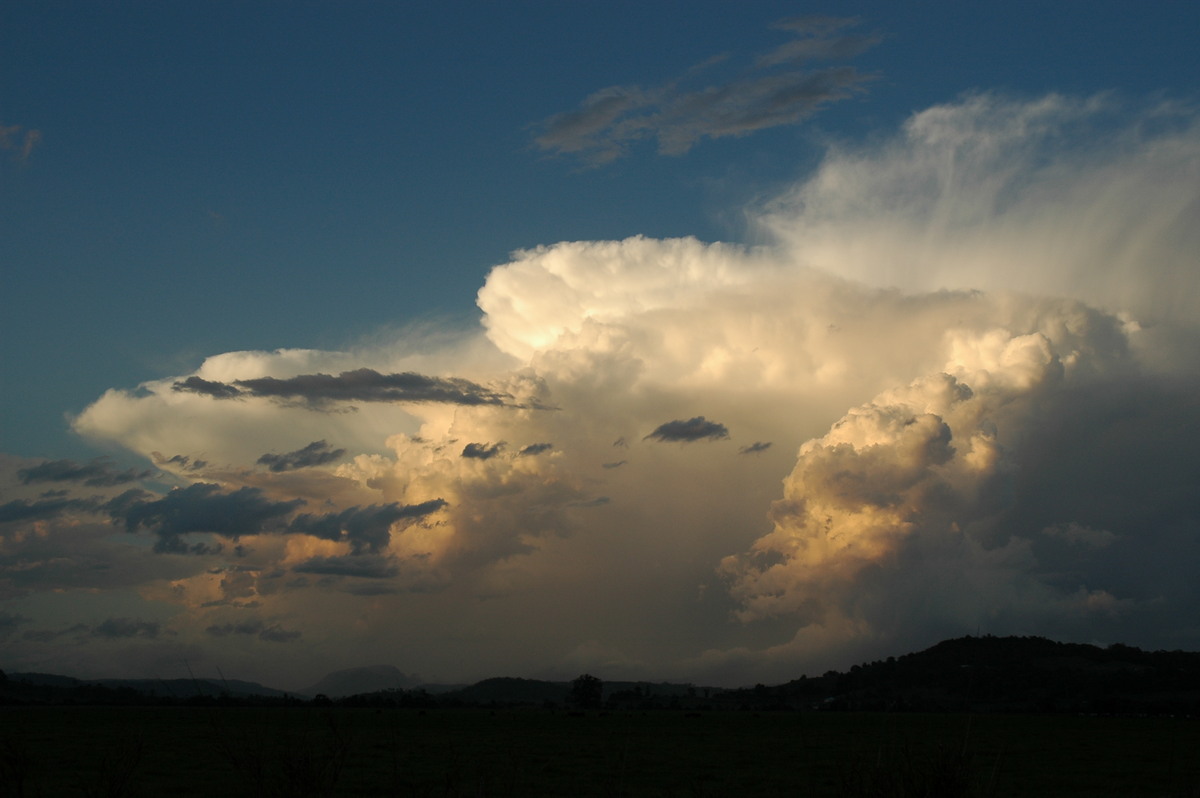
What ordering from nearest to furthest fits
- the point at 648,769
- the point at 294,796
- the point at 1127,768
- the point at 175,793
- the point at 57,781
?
the point at 294,796
the point at 175,793
the point at 57,781
the point at 648,769
the point at 1127,768

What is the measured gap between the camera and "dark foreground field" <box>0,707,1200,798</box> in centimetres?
1158

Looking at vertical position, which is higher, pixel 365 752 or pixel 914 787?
pixel 914 787

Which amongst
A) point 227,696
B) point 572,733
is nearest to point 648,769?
point 572,733

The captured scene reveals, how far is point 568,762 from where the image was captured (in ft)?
207

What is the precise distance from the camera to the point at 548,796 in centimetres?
4247

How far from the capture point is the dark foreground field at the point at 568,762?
11.6 meters

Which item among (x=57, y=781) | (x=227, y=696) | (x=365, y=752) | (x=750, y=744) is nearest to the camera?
(x=227, y=696)

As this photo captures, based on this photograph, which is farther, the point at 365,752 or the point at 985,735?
the point at 985,735

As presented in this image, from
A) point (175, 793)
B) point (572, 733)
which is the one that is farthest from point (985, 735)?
point (175, 793)

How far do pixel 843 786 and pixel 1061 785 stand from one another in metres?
51.0

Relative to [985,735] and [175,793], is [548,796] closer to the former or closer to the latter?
[175,793]

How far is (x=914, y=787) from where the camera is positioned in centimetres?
1230

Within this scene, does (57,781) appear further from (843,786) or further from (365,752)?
(843,786)

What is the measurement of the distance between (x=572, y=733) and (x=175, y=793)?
6164cm
